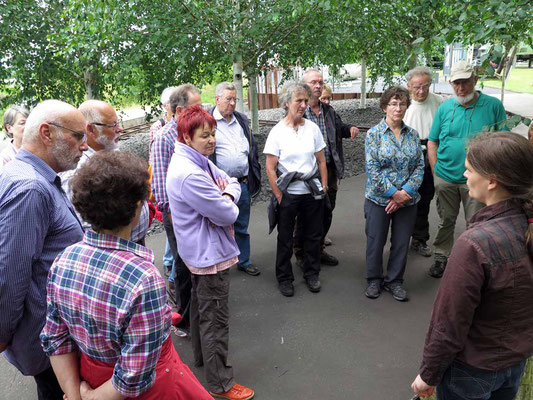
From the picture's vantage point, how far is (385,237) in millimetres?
4160

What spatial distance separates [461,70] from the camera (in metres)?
4.02

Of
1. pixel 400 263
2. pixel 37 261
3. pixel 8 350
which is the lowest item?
pixel 400 263

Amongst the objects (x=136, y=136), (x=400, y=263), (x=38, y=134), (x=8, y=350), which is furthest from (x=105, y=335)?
(x=136, y=136)

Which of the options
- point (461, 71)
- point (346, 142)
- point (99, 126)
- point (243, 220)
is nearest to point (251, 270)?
point (243, 220)

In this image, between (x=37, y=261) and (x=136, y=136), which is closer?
(x=37, y=261)

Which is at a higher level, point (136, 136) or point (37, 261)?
point (37, 261)

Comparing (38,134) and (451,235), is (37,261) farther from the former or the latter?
(451,235)

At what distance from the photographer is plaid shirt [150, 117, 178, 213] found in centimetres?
350

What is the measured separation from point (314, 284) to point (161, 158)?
1951 millimetres

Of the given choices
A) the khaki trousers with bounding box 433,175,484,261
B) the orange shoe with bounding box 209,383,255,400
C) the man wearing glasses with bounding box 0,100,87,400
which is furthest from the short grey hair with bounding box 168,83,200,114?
the khaki trousers with bounding box 433,175,484,261

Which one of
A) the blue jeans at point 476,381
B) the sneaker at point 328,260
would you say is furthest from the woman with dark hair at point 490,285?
the sneaker at point 328,260

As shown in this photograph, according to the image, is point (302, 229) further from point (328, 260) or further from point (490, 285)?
point (490, 285)

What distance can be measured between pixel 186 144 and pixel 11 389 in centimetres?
225

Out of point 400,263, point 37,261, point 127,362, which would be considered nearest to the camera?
point 127,362
